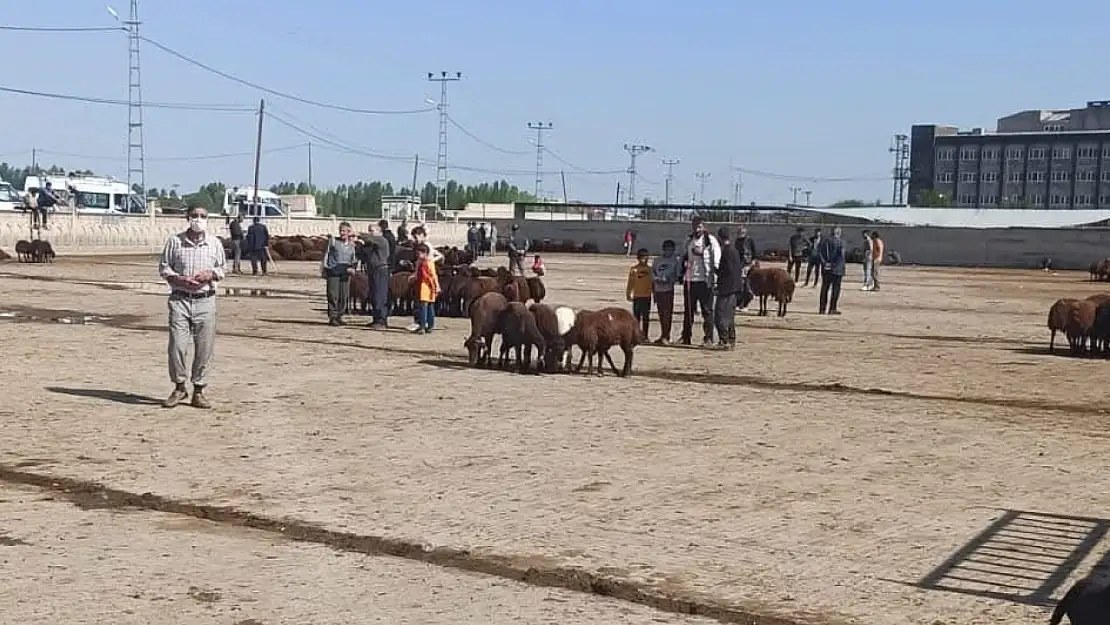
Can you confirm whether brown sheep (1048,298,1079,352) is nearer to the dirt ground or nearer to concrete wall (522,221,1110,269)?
the dirt ground

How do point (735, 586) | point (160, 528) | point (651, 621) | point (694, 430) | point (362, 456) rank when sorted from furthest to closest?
1. point (694, 430)
2. point (362, 456)
3. point (160, 528)
4. point (735, 586)
5. point (651, 621)

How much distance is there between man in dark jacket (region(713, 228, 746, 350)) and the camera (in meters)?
19.6

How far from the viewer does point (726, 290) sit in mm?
19656

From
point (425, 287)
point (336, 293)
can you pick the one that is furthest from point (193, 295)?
point (336, 293)

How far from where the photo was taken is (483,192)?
596 ft

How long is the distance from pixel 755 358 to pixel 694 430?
6824 mm

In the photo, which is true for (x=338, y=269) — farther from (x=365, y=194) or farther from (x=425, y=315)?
(x=365, y=194)

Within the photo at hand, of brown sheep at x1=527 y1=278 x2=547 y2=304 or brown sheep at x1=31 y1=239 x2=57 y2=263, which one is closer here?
brown sheep at x1=527 y1=278 x2=547 y2=304

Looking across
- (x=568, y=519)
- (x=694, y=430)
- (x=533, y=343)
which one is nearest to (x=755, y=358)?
(x=533, y=343)

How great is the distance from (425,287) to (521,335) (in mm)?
5062

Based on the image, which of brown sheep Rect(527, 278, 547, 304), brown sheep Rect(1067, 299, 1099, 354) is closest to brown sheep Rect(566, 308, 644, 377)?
brown sheep Rect(1067, 299, 1099, 354)

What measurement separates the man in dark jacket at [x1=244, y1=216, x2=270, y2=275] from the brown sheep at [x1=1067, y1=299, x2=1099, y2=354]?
2472cm

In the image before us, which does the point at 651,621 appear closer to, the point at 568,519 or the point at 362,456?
the point at 568,519

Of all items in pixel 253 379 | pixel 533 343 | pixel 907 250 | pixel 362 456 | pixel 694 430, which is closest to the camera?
pixel 362 456
